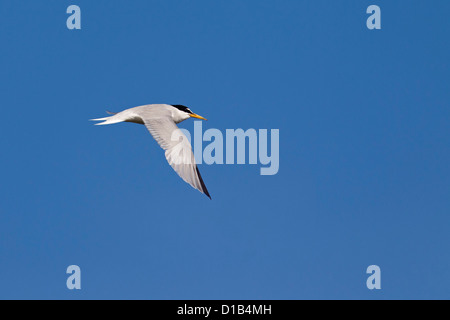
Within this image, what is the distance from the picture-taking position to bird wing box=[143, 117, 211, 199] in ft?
25.2

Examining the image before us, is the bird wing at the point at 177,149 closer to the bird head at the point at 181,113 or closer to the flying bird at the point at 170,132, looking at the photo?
the flying bird at the point at 170,132

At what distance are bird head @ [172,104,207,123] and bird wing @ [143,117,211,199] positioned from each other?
0.72 metres

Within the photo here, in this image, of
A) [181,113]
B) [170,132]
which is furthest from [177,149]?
[181,113]

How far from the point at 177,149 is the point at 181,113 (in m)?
1.52

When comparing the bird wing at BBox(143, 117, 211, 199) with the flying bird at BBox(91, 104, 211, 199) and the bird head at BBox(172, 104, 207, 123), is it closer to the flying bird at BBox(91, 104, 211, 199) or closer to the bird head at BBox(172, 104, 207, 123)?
the flying bird at BBox(91, 104, 211, 199)

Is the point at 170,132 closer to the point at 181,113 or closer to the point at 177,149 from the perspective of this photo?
the point at 177,149

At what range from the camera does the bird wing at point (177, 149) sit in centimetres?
770

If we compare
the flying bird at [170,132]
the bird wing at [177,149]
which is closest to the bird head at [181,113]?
the flying bird at [170,132]

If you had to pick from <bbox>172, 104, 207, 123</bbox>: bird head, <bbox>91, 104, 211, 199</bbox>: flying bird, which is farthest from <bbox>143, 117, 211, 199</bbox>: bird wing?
<bbox>172, 104, 207, 123</bbox>: bird head
